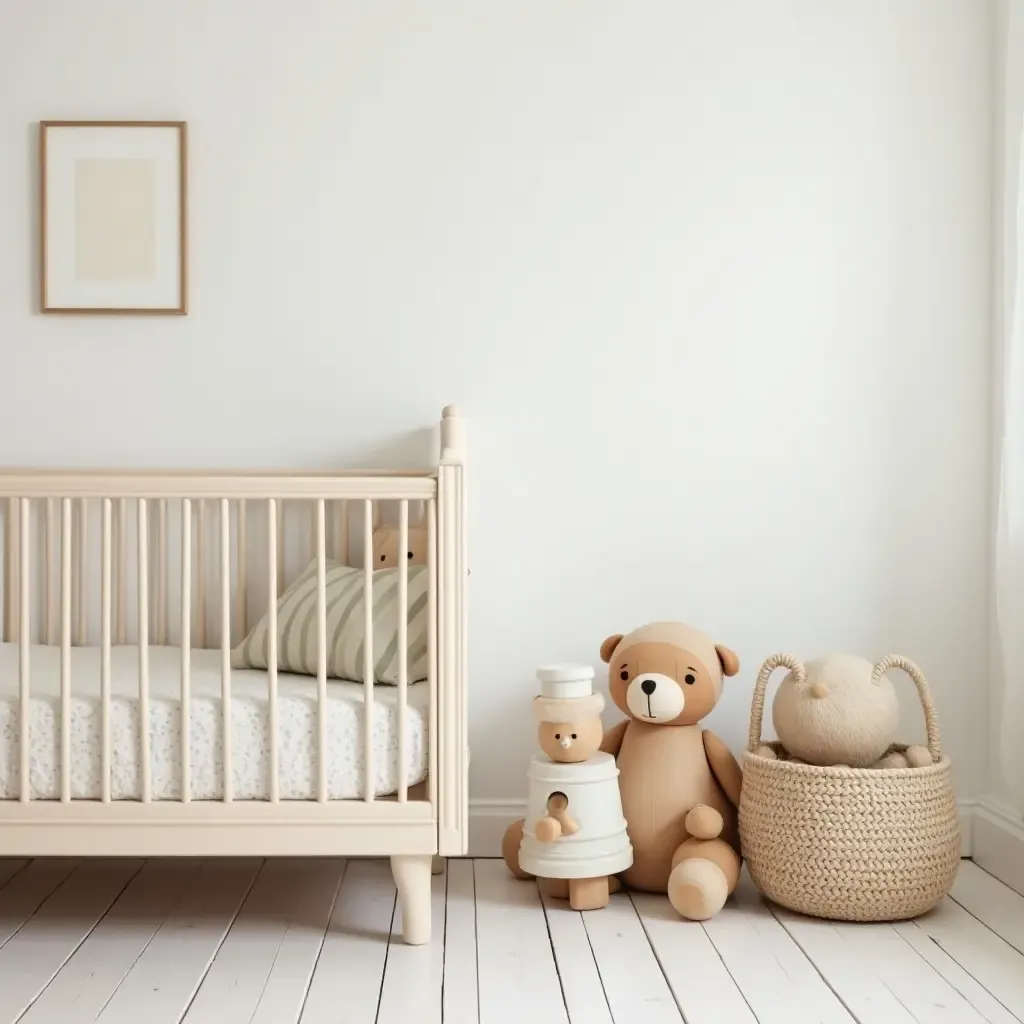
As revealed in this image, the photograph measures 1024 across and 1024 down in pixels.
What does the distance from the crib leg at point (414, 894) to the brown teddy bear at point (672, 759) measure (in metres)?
0.42

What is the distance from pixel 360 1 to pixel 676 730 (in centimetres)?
Answer: 151

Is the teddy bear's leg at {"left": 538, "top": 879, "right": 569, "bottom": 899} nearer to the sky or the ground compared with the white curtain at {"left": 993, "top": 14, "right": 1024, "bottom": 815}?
nearer to the ground

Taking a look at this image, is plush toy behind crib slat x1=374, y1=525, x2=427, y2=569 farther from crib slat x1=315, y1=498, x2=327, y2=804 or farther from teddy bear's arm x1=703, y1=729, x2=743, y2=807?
teddy bear's arm x1=703, y1=729, x2=743, y2=807

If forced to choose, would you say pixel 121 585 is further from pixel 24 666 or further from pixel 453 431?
pixel 453 431

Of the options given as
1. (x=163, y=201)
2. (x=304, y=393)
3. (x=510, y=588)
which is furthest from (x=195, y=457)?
(x=510, y=588)

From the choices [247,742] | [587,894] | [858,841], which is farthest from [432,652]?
[858,841]

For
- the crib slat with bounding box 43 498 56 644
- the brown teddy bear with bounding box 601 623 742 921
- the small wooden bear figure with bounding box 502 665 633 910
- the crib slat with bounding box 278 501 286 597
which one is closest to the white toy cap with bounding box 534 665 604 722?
the small wooden bear figure with bounding box 502 665 633 910

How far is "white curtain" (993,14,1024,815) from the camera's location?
217cm

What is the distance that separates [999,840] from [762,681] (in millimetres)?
579

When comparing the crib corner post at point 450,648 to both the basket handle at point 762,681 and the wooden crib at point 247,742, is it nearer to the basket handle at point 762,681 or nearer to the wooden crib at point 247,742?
the wooden crib at point 247,742

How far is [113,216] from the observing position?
2340mm

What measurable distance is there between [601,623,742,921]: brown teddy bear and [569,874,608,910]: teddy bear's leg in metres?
0.10

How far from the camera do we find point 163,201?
2.34 metres

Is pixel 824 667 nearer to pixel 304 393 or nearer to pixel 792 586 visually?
pixel 792 586
